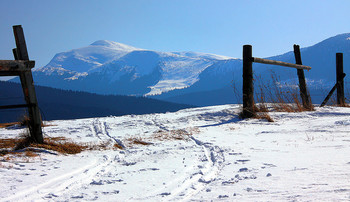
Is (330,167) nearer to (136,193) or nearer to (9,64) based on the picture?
(136,193)

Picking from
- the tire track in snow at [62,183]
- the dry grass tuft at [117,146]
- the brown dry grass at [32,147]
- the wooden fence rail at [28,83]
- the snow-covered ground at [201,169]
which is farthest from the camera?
the dry grass tuft at [117,146]

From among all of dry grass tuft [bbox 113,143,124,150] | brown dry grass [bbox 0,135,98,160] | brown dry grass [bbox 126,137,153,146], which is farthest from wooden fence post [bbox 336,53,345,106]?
brown dry grass [bbox 0,135,98,160]

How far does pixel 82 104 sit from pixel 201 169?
468 feet

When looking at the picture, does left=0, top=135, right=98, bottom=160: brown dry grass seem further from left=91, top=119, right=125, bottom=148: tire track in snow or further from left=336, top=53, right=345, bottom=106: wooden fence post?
left=336, top=53, right=345, bottom=106: wooden fence post

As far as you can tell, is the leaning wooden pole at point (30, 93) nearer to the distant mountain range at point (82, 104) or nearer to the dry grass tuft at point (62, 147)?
the dry grass tuft at point (62, 147)

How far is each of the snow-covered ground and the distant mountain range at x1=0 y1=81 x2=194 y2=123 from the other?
12389 cm

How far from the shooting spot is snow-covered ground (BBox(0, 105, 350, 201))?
90.6 inches

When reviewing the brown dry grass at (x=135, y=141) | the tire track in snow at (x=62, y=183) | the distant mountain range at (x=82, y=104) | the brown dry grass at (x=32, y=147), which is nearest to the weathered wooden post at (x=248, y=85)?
the brown dry grass at (x=135, y=141)

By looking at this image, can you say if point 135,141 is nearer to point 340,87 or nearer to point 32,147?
point 32,147

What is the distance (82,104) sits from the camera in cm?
13762

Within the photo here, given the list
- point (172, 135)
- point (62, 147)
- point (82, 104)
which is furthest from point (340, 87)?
point (82, 104)

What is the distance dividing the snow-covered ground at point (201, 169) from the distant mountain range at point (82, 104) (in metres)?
124

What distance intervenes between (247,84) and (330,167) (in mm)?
5111

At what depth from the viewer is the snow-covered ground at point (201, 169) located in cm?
230
